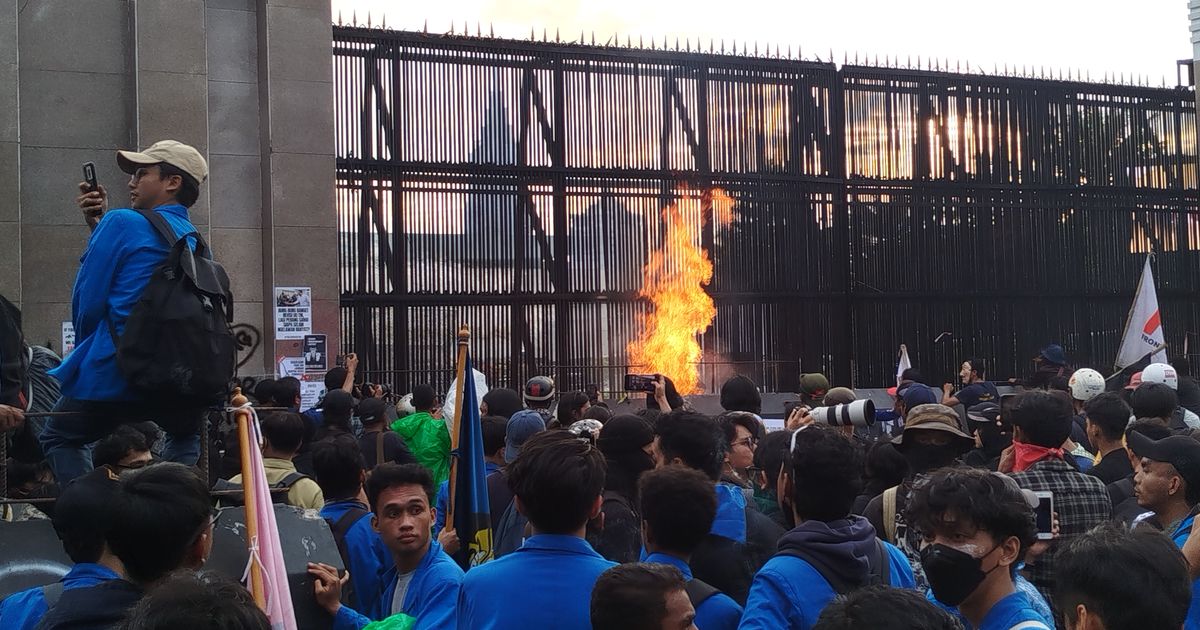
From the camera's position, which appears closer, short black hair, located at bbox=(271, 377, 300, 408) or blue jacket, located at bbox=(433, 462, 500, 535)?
blue jacket, located at bbox=(433, 462, 500, 535)

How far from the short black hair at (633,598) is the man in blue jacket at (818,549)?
0.54 metres

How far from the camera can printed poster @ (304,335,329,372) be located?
13414mm

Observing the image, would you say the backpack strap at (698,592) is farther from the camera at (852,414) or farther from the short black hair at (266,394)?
the short black hair at (266,394)

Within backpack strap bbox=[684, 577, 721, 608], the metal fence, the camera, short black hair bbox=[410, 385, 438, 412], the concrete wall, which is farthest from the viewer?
the metal fence

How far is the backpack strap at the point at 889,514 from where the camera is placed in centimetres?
537

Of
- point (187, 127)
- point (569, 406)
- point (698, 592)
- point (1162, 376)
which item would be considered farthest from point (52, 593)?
point (187, 127)

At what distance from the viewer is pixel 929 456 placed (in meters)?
5.68

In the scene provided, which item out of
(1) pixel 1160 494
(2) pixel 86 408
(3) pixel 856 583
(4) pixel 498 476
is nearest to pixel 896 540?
(1) pixel 1160 494

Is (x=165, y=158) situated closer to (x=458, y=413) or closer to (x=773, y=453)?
(x=458, y=413)

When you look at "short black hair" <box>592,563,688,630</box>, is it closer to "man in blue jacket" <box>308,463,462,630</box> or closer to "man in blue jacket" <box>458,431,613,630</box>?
"man in blue jacket" <box>458,431,613,630</box>

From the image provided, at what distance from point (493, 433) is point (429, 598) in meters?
2.71

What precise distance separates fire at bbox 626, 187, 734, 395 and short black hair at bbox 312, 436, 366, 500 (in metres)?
11.9

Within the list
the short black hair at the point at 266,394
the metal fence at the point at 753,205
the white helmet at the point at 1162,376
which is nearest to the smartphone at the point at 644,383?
the short black hair at the point at 266,394

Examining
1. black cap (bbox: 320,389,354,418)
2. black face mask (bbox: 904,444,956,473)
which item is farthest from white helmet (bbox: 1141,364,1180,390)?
black cap (bbox: 320,389,354,418)
